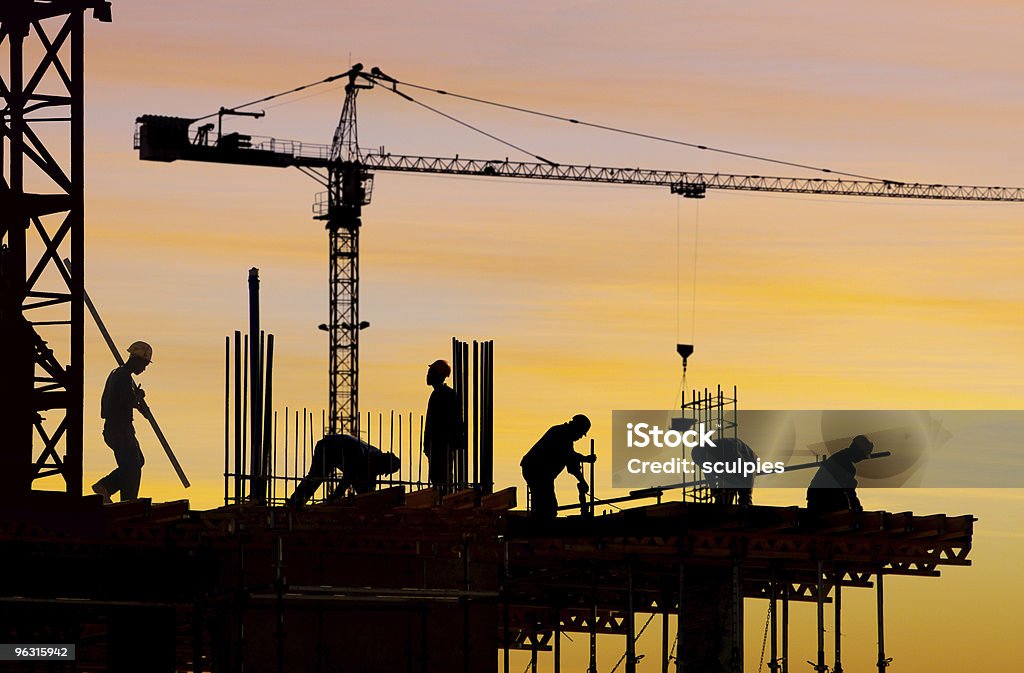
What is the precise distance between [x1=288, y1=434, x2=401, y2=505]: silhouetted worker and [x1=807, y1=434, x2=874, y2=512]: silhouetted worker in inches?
258

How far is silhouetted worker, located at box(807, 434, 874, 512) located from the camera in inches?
1031

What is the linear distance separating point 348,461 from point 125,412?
3580 mm

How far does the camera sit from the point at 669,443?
3472 centimetres

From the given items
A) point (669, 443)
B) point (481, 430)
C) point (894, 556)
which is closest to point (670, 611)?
point (669, 443)

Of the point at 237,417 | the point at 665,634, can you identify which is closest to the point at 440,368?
the point at 237,417

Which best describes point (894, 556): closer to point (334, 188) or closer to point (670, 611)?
point (670, 611)

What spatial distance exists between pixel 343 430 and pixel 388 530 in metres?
71.5

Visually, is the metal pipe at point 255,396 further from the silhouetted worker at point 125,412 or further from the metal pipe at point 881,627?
the metal pipe at point 881,627

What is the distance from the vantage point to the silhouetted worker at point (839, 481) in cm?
2619

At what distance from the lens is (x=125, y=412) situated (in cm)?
2783

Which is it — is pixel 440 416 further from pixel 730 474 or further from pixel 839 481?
pixel 839 481

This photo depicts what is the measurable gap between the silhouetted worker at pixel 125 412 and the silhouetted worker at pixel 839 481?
414 inches

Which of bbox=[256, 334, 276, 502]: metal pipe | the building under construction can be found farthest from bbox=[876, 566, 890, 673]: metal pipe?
bbox=[256, 334, 276, 502]: metal pipe

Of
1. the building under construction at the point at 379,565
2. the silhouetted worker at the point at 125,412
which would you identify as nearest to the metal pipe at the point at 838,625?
the building under construction at the point at 379,565
